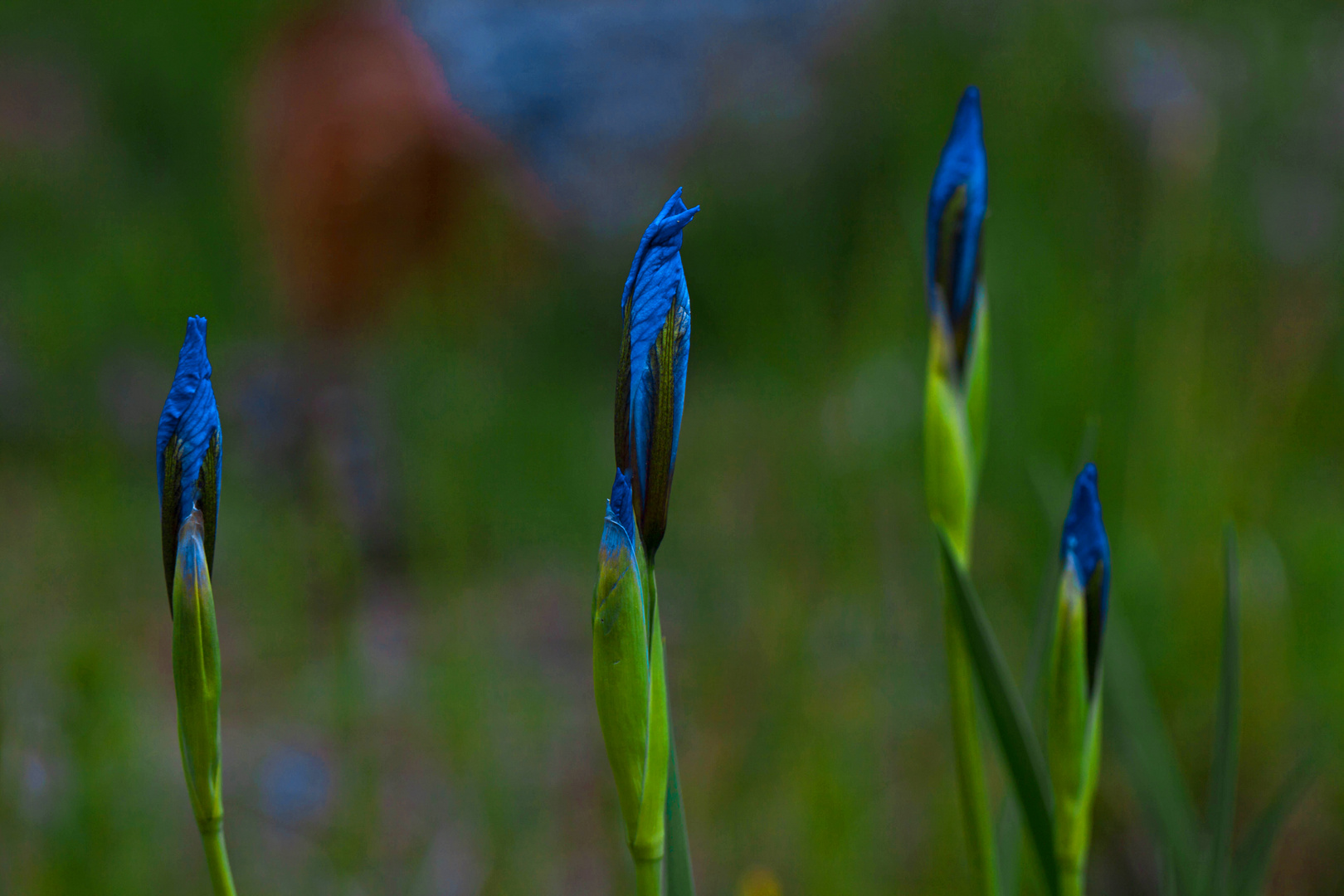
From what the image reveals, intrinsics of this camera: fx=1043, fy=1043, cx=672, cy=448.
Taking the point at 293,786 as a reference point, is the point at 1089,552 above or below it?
above

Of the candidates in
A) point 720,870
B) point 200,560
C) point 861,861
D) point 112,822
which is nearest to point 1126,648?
point 861,861

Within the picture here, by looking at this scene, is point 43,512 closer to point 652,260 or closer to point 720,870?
point 720,870

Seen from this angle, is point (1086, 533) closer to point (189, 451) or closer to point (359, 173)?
point (189, 451)

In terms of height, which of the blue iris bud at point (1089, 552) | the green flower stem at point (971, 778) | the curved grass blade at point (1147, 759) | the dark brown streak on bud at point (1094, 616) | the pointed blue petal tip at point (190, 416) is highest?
the pointed blue petal tip at point (190, 416)

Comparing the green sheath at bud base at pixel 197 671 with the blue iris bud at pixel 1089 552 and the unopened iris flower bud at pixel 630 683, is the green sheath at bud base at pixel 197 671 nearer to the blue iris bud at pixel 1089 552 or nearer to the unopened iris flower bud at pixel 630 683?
the unopened iris flower bud at pixel 630 683

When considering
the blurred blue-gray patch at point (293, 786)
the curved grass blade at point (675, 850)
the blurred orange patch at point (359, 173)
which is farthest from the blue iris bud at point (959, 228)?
the blurred orange patch at point (359, 173)

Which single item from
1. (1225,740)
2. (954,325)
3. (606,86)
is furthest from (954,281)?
(606,86)

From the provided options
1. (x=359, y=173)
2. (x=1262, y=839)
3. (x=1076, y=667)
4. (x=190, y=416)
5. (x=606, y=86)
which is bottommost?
(x=1262, y=839)
